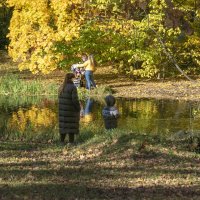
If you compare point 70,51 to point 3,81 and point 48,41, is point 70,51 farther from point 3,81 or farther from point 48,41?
point 3,81

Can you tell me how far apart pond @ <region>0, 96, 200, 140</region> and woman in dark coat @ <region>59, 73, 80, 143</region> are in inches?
41.9

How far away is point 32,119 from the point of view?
17031 mm

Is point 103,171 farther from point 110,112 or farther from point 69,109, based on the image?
point 110,112

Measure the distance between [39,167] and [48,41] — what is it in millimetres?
17176

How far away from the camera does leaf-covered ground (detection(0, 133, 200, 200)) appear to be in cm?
718

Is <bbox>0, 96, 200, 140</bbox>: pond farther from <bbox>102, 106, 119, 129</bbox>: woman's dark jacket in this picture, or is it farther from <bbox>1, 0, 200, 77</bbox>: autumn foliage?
<bbox>1, 0, 200, 77</bbox>: autumn foliage

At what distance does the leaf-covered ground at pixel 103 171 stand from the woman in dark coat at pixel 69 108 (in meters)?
0.66

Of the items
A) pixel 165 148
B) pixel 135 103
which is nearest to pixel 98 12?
pixel 135 103

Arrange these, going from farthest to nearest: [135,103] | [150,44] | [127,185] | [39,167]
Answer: [150,44] < [135,103] < [39,167] < [127,185]

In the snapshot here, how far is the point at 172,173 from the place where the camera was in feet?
27.8

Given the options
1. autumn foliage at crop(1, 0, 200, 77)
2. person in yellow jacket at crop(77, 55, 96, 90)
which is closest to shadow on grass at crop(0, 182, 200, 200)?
person in yellow jacket at crop(77, 55, 96, 90)

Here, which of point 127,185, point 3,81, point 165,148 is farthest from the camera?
point 3,81

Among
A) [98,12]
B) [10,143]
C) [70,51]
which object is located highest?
[98,12]

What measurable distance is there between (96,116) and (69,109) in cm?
524
